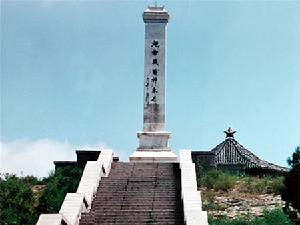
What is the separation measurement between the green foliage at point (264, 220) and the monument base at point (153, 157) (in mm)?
4496

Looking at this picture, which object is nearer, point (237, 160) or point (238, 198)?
point (238, 198)

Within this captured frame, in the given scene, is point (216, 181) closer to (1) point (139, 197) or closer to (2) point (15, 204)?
(1) point (139, 197)

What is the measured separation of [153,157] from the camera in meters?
21.9

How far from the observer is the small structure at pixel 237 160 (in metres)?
30.4

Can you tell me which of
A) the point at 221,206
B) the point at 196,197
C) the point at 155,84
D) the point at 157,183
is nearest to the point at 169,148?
the point at 155,84

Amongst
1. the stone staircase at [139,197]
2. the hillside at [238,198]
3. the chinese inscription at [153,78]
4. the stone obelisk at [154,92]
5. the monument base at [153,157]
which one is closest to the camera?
the stone staircase at [139,197]

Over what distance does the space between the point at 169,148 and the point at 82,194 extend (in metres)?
7.35

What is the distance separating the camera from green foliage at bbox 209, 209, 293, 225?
16.4m

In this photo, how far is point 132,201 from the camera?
53.4 feet

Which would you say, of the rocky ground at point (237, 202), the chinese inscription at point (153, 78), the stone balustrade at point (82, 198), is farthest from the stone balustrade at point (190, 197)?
the chinese inscription at point (153, 78)

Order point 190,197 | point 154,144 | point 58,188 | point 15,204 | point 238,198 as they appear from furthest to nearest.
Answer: point 154,144
point 238,198
point 58,188
point 15,204
point 190,197

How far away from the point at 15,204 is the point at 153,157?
216 inches

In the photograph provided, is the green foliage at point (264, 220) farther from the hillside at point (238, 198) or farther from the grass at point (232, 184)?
the grass at point (232, 184)

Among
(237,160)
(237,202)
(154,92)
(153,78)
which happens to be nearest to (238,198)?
(237,202)
